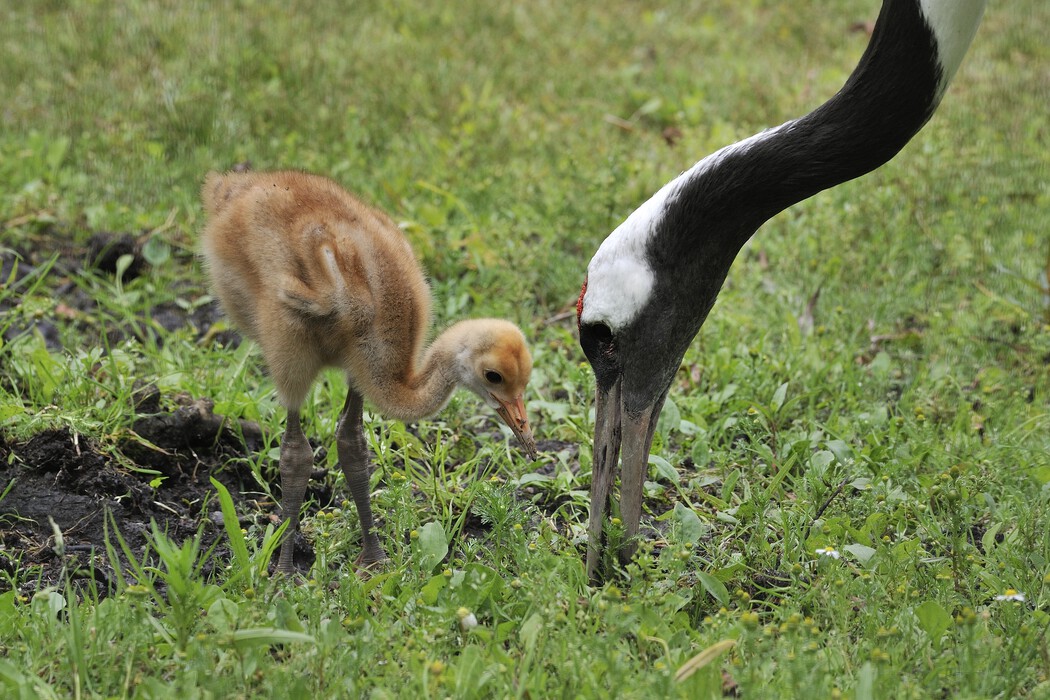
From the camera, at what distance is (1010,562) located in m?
3.90

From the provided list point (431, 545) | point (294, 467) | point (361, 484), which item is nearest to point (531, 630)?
point (431, 545)

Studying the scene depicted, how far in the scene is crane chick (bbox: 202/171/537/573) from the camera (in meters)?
3.91

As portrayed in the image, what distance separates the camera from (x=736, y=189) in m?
3.79

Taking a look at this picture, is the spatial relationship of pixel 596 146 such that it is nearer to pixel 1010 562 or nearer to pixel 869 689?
pixel 1010 562

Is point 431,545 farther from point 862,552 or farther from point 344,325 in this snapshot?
point 862,552

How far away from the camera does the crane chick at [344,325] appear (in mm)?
3908

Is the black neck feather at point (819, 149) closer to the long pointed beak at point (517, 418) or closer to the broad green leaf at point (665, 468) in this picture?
the long pointed beak at point (517, 418)

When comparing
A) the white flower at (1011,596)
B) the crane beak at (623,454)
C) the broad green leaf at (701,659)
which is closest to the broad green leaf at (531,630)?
the broad green leaf at (701,659)

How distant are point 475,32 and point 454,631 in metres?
6.72

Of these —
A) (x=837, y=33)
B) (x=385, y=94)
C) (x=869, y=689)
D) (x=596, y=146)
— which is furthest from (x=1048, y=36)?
(x=869, y=689)

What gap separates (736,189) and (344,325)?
4.62 feet

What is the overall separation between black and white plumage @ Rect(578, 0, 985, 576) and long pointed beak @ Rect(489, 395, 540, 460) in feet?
1.13

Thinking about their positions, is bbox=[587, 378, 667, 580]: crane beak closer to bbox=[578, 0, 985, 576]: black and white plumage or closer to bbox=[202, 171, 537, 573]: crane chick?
bbox=[578, 0, 985, 576]: black and white plumage

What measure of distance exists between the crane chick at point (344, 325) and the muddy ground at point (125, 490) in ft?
1.51
